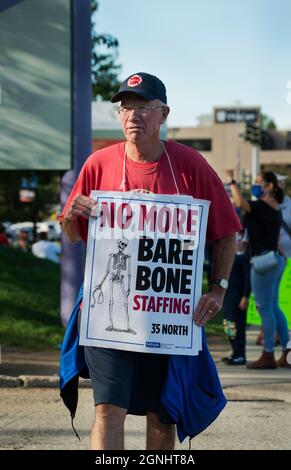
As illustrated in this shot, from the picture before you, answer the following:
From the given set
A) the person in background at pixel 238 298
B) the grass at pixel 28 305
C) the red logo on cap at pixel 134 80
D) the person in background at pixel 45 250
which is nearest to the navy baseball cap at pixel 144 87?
the red logo on cap at pixel 134 80

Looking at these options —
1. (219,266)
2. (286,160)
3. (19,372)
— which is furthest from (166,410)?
(286,160)

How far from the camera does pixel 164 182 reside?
14.4 feet

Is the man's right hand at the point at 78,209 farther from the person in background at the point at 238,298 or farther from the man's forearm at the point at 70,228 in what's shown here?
the person in background at the point at 238,298

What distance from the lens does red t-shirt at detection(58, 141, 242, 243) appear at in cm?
441

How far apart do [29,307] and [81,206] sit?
836cm

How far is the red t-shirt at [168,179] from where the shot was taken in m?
4.41

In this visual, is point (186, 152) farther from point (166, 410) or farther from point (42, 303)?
point (42, 303)

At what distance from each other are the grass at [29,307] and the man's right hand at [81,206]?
6625 millimetres

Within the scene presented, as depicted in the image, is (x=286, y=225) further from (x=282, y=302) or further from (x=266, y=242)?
(x=282, y=302)

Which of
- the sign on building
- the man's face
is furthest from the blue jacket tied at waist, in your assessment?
the sign on building

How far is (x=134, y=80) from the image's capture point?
4379 millimetres

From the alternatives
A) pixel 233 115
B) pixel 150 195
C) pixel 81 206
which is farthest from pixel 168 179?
pixel 233 115

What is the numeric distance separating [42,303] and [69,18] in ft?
12.3

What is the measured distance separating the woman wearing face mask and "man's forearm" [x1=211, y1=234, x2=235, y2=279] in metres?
4.69
